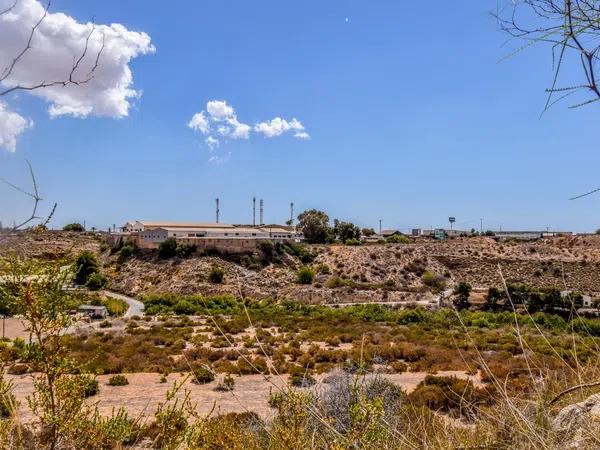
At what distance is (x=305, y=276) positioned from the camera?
5759cm

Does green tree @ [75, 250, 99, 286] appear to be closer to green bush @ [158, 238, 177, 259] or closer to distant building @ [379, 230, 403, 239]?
green bush @ [158, 238, 177, 259]

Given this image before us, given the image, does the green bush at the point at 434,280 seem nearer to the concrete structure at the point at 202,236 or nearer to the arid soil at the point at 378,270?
the arid soil at the point at 378,270

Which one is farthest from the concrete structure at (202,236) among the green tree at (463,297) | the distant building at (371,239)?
the green tree at (463,297)

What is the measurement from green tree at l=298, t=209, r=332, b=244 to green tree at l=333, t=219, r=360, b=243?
2.51 metres

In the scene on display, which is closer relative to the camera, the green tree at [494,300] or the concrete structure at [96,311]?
the concrete structure at [96,311]

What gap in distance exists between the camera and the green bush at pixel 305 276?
188 feet

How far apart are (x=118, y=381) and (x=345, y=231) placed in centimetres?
6555

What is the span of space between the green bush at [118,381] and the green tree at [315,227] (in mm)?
59312

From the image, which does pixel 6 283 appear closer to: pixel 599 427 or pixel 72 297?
pixel 72 297

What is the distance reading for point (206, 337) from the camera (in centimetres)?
2944

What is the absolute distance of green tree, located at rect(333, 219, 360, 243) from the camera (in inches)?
3216

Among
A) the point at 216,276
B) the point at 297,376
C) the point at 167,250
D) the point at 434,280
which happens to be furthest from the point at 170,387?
the point at 434,280

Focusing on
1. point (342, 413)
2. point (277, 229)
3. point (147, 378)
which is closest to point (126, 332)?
point (147, 378)

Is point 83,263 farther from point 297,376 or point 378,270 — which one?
point 378,270
